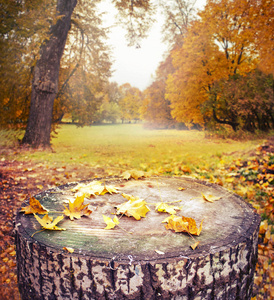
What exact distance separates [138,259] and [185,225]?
34 cm

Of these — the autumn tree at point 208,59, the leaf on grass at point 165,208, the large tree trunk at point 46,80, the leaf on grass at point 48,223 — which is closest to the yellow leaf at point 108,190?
the leaf on grass at point 165,208

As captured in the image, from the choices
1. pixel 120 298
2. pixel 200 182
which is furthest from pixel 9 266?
pixel 200 182

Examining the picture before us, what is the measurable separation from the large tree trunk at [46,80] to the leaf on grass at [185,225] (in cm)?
780

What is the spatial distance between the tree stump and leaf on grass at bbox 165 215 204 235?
1.2 inches

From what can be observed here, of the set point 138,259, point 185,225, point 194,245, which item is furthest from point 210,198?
point 138,259

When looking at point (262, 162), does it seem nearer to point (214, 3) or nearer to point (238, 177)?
point (238, 177)

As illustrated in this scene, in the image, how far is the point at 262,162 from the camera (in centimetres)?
479

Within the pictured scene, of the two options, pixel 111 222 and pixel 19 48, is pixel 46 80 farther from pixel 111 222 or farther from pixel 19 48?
pixel 111 222

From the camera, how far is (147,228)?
1.27 meters

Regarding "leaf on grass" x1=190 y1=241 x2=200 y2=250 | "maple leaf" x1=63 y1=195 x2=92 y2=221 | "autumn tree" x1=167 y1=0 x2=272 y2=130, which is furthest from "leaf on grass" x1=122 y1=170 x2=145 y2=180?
"autumn tree" x1=167 y1=0 x2=272 y2=130

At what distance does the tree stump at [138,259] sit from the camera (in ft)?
3.25

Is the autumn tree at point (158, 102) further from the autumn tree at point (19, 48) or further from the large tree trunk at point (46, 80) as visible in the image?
the autumn tree at point (19, 48)

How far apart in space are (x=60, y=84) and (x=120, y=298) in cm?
1028

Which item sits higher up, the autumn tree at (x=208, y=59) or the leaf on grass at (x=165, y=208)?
the autumn tree at (x=208, y=59)
